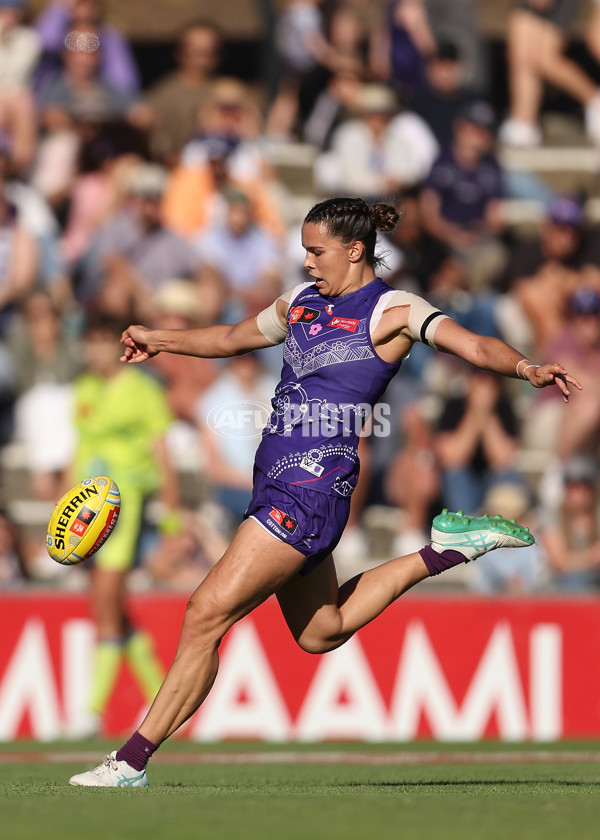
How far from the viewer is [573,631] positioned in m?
11.3

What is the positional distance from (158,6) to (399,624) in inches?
374

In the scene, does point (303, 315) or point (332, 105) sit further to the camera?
point (332, 105)

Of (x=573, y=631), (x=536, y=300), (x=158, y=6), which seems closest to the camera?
(x=573, y=631)

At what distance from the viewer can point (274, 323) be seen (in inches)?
262

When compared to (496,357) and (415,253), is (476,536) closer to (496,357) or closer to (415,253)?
(496,357)

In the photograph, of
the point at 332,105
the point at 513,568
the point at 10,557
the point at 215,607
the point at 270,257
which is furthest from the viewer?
the point at 332,105

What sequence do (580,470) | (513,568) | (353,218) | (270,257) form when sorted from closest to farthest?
(353,218) < (513,568) < (580,470) < (270,257)

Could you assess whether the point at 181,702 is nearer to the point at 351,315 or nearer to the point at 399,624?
the point at 351,315

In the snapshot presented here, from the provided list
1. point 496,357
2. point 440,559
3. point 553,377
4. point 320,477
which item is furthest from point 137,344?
point 553,377

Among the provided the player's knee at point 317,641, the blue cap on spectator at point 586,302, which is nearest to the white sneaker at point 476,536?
the player's knee at point 317,641

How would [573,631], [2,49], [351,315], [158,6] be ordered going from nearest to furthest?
1. [351,315]
2. [573,631]
3. [2,49]
4. [158,6]

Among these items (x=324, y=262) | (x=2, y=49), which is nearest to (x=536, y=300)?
(x=2, y=49)

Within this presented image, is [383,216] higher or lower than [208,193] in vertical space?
lower

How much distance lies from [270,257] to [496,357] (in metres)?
8.21
